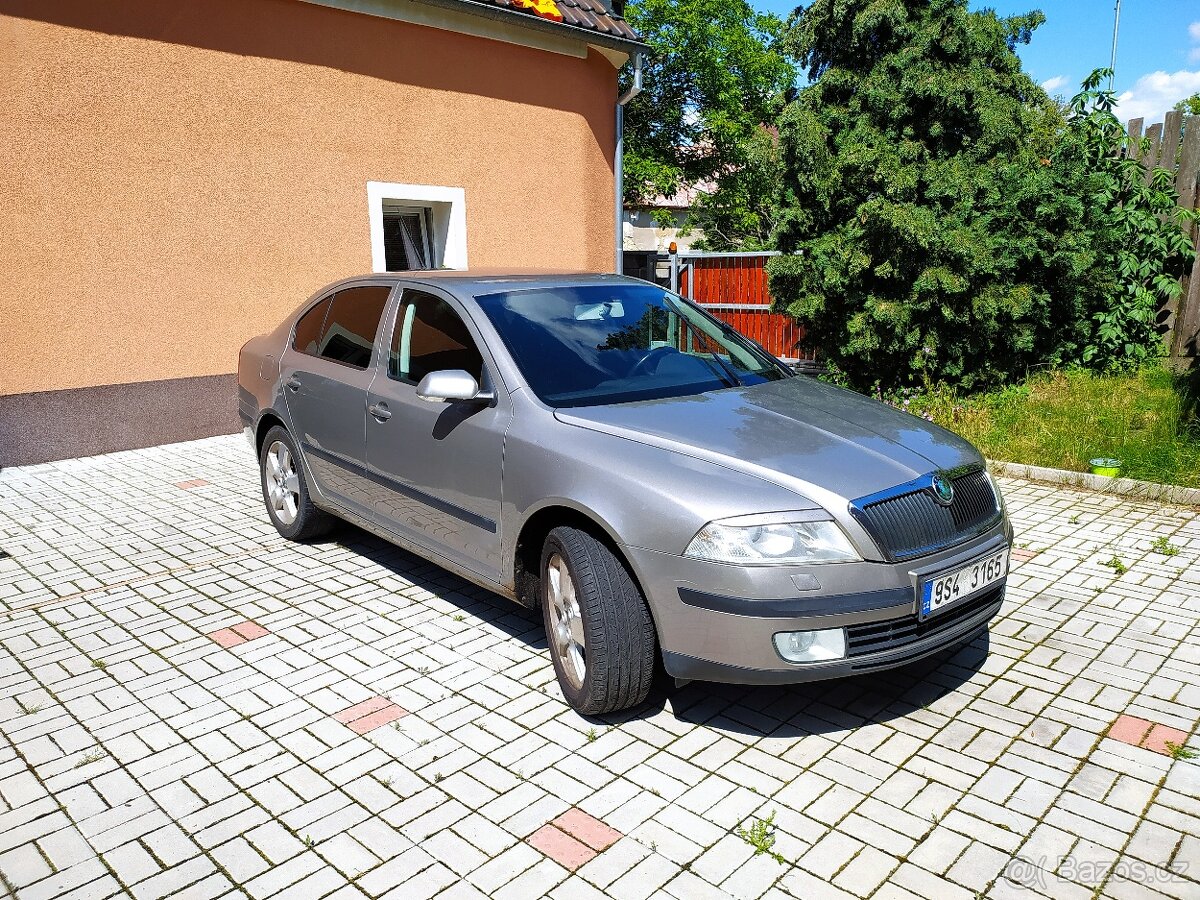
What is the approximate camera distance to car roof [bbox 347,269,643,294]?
452 cm

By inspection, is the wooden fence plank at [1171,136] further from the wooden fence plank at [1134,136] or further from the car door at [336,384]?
the car door at [336,384]

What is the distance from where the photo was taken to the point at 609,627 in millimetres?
3314

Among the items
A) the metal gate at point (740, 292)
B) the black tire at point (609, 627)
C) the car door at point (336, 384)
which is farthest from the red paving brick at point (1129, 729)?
the metal gate at point (740, 292)

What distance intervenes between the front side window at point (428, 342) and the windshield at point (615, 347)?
0.60ft

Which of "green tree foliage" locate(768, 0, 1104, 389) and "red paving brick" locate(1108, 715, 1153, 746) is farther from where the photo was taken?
"green tree foliage" locate(768, 0, 1104, 389)

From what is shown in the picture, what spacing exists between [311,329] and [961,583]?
4096mm

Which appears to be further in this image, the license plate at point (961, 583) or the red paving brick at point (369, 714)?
the red paving brick at point (369, 714)

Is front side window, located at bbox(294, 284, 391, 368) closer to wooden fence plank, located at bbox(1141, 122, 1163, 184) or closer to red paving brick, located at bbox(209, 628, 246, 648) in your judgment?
red paving brick, located at bbox(209, 628, 246, 648)

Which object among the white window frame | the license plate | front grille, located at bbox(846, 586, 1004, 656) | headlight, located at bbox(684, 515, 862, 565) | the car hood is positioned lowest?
front grille, located at bbox(846, 586, 1004, 656)

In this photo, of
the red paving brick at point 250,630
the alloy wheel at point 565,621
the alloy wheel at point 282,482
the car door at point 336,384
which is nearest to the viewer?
the alloy wheel at point 565,621

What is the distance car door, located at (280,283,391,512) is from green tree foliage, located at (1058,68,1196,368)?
7.28m

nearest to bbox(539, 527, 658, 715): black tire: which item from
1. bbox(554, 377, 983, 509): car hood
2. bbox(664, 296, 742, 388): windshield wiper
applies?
bbox(554, 377, 983, 509): car hood

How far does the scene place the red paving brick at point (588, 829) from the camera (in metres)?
2.86

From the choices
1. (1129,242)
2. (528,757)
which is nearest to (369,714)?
(528,757)
